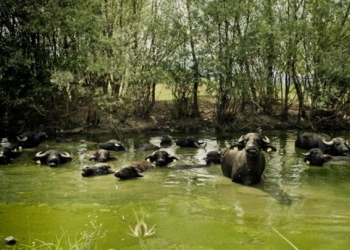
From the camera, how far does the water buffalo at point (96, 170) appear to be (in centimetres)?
1042

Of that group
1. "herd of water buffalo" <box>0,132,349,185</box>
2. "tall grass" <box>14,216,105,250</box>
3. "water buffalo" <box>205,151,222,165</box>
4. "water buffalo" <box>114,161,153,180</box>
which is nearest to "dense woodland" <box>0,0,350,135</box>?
"herd of water buffalo" <box>0,132,349,185</box>

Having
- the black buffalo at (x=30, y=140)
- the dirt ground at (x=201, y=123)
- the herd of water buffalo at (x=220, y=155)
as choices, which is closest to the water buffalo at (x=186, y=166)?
→ the herd of water buffalo at (x=220, y=155)

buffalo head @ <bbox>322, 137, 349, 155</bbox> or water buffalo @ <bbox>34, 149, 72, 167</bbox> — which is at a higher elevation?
buffalo head @ <bbox>322, 137, 349, 155</bbox>

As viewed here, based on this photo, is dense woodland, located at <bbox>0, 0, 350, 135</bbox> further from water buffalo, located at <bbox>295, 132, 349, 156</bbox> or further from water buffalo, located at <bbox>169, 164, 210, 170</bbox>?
water buffalo, located at <bbox>169, 164, 210, 170</bbox>

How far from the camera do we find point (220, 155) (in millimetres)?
12320

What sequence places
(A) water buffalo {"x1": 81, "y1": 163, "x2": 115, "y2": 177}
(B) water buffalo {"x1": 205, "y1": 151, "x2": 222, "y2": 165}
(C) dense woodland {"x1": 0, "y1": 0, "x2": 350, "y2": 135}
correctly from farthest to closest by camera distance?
1. (C) dense woodland {"x1": 0, "y1": 0, "x2": 350, "y2": 135}
2. (B) water buffalo {"x1": 205, "y1": 151, "x2": 222, "y2": 165}
3. (A) water buffalo {"x1": 81, "y1": 163, "x2": 115, "y2": 177}

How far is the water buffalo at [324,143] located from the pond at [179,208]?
175cm

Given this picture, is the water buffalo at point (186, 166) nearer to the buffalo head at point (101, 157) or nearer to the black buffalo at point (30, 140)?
the buffalo head at point (101, 157)

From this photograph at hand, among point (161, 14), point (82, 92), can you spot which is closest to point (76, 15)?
point (82, 92)

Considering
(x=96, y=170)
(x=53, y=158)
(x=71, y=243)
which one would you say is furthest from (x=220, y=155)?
(x=71, y=243)

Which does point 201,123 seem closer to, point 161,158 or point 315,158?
point 161,158

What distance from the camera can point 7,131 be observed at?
1816cm

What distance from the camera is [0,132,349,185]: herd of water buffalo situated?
983cm

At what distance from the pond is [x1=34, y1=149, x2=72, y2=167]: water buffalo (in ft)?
0.67
